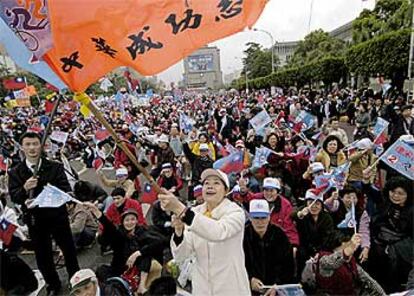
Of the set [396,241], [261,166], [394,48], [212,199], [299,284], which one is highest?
[394,48]

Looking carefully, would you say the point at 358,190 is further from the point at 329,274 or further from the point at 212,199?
the point at 212,199

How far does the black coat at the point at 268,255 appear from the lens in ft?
11.3

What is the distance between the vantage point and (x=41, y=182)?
3701 millimetres

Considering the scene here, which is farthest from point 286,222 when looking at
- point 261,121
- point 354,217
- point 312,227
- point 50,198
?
point 261,121

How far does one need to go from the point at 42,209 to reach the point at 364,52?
23.6 m

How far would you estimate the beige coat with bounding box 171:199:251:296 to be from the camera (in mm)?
2324

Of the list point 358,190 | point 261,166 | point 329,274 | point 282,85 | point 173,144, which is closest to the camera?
point 329,274

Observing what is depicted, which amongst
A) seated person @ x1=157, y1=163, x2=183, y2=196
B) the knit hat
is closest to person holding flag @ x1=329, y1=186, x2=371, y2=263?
the knit hat

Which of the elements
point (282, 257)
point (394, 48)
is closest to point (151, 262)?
point (282, 257)

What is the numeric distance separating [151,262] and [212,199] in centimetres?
209

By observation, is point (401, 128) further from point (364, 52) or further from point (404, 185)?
point (364, 52)

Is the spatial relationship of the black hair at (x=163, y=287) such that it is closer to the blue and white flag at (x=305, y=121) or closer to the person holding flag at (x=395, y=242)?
the person holding flag at (x=395, y=242)

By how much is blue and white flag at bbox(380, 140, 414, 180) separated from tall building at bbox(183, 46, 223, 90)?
55.0 meters

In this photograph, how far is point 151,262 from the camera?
419cm
